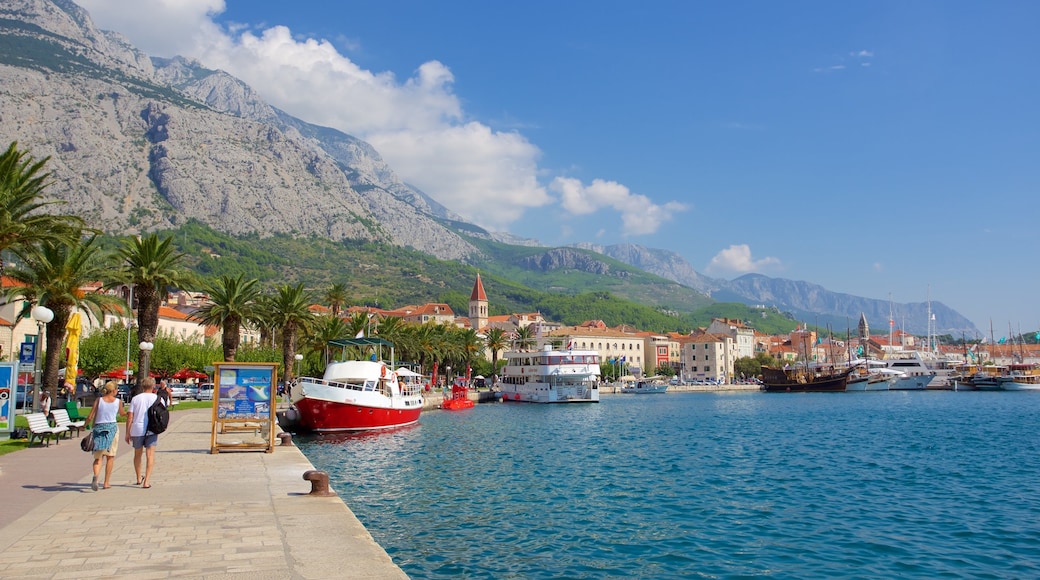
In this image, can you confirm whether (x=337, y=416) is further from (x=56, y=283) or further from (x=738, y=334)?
(x=738, y=334)

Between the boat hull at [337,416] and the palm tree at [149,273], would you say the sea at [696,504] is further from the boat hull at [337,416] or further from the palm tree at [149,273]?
the palm tree at [149,273]

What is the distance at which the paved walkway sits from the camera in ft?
29.2

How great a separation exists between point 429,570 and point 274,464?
23.7 ft

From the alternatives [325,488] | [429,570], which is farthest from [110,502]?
[429,570]

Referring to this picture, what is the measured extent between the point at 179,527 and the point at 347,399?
1211 inches

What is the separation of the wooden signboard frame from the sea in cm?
306

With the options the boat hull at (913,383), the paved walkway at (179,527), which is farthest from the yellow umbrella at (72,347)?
the boat hull at (913,383)

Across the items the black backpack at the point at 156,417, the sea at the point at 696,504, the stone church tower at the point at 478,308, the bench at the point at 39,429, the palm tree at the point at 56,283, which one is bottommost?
the sea at the point at 696,504

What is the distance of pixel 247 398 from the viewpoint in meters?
22.3

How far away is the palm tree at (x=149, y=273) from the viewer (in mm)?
38219

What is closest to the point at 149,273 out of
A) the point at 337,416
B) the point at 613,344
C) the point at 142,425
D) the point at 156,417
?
the point at 337,416

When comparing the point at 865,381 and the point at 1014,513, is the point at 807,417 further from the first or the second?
the point at 865,381

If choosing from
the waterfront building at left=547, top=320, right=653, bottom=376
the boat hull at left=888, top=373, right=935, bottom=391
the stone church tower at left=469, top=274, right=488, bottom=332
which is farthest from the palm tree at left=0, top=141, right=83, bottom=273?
the stone church tower at left=469, top=274, right=488, bottom=332

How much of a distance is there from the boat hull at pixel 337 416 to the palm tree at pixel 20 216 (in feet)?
60.7
